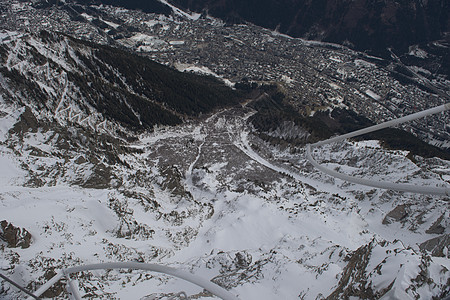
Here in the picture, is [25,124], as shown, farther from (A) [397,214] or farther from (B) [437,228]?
(B) [437,228]

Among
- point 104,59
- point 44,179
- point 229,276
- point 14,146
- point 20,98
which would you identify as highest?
point 104,59

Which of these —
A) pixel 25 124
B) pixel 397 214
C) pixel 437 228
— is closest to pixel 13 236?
pixel 25 124

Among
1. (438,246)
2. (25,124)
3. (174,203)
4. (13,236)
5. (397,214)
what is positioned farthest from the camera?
(174,203)

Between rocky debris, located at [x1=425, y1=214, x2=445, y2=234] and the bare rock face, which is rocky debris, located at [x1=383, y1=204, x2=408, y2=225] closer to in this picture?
rocky debris, located at [x1=425, y1=214, x2=445, y2=234]

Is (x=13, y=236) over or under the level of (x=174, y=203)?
over

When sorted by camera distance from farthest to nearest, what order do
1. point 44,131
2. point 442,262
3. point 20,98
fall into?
point 20,98, point 44,131, point 442,262

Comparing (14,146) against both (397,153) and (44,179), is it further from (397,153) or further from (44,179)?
(397,153)

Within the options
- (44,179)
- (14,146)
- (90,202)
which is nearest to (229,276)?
(90,202)
